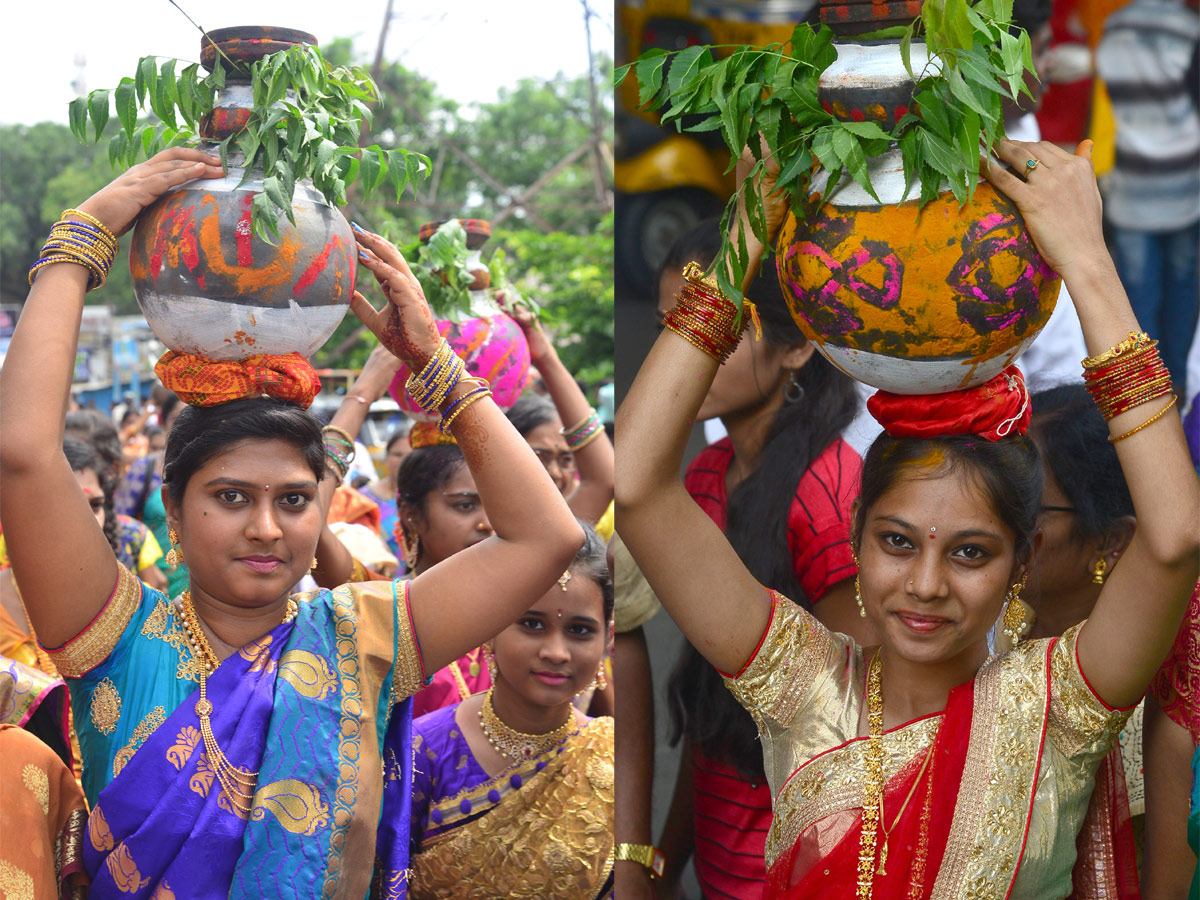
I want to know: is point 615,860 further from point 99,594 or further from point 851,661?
point 99,594

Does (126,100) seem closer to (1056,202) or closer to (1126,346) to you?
(1056,202)

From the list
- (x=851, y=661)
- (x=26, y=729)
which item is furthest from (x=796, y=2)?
(x=26, y=729)

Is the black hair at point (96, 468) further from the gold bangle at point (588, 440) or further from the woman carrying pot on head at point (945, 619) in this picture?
the woman carrying pot on head at point (945, 619)

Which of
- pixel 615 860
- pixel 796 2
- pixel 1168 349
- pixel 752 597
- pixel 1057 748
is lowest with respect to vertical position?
pixel 615 860

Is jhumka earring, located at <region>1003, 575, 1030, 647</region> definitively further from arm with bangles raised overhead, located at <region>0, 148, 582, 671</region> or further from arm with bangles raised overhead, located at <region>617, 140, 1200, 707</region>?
arm with bangles raised overhead, located at <region>0, 148, 582, 671</region>

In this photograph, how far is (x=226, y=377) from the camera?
2.43 meters

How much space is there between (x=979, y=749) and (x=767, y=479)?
35.0 inches

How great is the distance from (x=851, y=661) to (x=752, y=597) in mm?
270

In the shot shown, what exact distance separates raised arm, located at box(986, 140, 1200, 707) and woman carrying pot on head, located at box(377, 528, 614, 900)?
1442 mm

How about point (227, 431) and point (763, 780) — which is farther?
point (763, 780)

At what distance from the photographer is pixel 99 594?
2.30m

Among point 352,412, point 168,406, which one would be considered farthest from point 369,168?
point 168,406

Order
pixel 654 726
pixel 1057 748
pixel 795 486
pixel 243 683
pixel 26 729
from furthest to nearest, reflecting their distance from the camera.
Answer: pixel 654 726, pixel 795 486, pixel 26 729, pixel 243 683, pixel 1057 748

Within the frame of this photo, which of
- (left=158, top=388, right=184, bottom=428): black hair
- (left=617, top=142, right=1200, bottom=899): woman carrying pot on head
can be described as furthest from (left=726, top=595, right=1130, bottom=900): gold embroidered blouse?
(left=158, top=388, right=184, bottom=428): black hair
